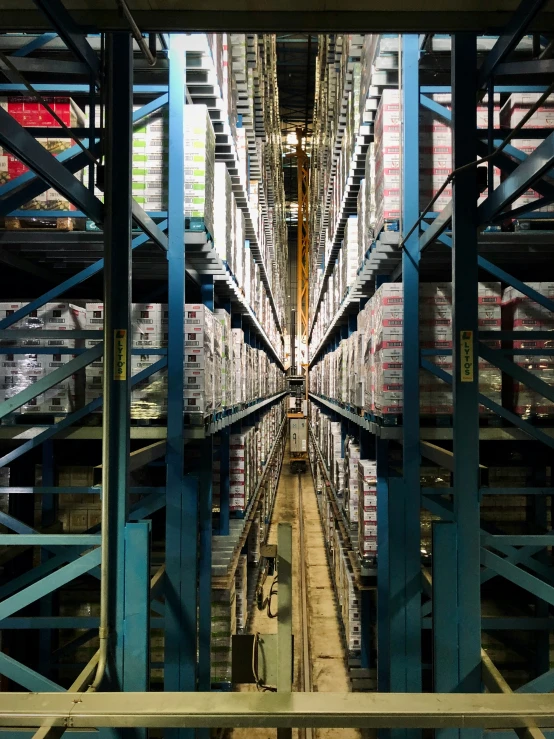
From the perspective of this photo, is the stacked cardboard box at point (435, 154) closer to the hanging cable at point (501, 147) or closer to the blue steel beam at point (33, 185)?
the hanging cable at point (501, 147)

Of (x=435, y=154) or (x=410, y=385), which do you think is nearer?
(x=410, y=385)

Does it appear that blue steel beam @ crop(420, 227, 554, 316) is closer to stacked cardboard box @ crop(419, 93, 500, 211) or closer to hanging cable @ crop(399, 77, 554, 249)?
hanging cable @ crop(399, 77, 554, 249)

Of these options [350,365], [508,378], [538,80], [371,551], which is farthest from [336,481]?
[538,80]

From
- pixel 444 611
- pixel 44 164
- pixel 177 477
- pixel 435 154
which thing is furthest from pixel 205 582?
pixel 435 154

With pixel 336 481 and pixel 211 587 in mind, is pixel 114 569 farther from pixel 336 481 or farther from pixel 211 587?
pixel 336 481

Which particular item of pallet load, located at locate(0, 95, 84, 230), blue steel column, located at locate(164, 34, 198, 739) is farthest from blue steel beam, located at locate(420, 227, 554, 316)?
pallet load, located at locate(0, 95, 84, 230)

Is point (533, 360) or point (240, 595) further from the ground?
point (533, 360)

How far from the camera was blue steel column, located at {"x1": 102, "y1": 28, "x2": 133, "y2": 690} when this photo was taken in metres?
2.39

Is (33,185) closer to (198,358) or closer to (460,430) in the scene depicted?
(198,358)

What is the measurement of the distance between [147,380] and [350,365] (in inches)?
102

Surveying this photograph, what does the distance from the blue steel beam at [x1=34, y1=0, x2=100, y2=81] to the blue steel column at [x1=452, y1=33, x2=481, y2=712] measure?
1.72 meters

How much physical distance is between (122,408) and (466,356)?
165 centimetres

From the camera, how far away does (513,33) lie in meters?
2.17

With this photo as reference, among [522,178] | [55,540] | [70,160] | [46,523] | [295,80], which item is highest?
[295,80]
